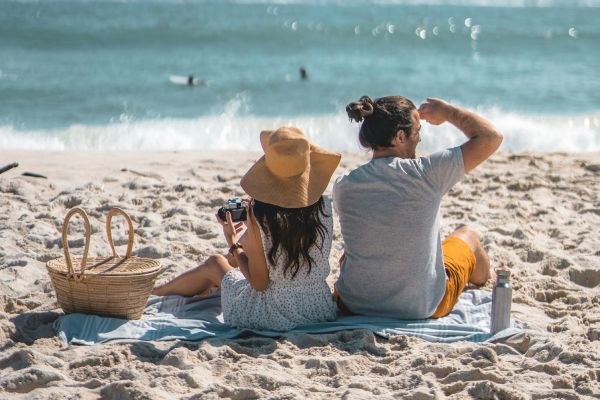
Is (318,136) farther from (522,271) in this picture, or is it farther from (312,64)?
(312,64)

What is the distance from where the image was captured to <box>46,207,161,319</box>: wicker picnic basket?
4.06 meters

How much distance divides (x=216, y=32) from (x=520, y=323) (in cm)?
1685

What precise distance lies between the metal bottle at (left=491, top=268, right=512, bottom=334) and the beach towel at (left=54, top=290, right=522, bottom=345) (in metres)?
0.04

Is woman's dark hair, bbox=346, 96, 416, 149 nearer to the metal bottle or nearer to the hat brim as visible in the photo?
the hat brim

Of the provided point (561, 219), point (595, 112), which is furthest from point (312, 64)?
point (561, 219)

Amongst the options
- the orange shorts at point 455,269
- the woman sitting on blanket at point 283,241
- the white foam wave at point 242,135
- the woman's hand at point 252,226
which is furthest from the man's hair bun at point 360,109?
the white foam wave at point 242,135

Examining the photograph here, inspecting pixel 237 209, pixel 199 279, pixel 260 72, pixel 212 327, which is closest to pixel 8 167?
pixel 199 279

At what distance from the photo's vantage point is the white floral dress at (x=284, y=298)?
13.5 ft

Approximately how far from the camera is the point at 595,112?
482 inches

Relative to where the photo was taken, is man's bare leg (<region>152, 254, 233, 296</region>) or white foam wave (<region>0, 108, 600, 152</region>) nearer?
man's bare leg (<region>152, 254, 233, 296</region>)

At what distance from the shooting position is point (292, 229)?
3994 millimetres

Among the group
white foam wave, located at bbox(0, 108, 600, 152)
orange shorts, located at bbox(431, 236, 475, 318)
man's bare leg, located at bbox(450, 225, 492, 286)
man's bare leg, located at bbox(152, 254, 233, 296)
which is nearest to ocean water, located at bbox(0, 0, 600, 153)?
white foam wave, located at bbox(0, 108, 600, 152)

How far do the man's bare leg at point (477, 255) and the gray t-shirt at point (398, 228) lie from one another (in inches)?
20.8

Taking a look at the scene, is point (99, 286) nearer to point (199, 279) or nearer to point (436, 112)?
point (199, 279)
